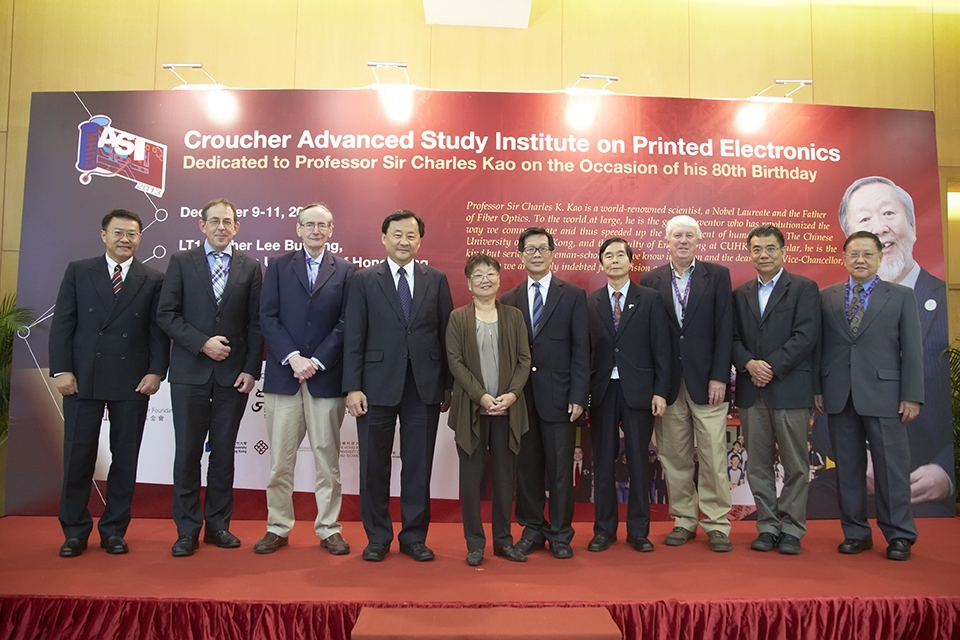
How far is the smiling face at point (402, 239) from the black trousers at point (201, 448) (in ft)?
3.77

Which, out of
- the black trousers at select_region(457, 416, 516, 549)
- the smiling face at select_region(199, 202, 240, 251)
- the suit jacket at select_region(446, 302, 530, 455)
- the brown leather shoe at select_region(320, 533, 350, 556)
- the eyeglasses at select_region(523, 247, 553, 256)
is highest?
the smiling face at select_region(199, 202, 240, 251)

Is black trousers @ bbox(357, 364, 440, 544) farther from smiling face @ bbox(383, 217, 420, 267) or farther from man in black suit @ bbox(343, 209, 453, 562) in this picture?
smiling face @ bbox(383, 217, 420, 267)

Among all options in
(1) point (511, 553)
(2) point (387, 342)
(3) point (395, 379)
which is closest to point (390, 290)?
(2) point (387, 342)

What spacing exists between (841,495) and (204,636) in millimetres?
3286

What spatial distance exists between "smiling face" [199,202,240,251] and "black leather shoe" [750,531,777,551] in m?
3.30

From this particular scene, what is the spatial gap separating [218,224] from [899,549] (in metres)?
3.95

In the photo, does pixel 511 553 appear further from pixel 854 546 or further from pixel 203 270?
pixel 203 270

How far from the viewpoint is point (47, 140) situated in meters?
4.64

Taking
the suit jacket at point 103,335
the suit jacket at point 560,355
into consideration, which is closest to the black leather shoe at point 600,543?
the suit jacket at point 560,355

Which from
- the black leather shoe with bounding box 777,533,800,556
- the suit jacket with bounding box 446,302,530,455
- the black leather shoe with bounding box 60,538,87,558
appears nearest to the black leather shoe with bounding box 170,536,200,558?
the black leather shoe with bounding box 60,538,87,558

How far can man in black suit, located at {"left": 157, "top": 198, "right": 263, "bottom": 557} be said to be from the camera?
3.52 meters

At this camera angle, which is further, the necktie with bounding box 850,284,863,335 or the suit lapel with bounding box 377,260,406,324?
the necktie with bounding box 850,284,863,335

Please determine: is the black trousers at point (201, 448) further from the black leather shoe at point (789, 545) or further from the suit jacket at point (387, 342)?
the black leather shoe at point (789, 545)

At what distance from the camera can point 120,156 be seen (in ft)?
15.2
